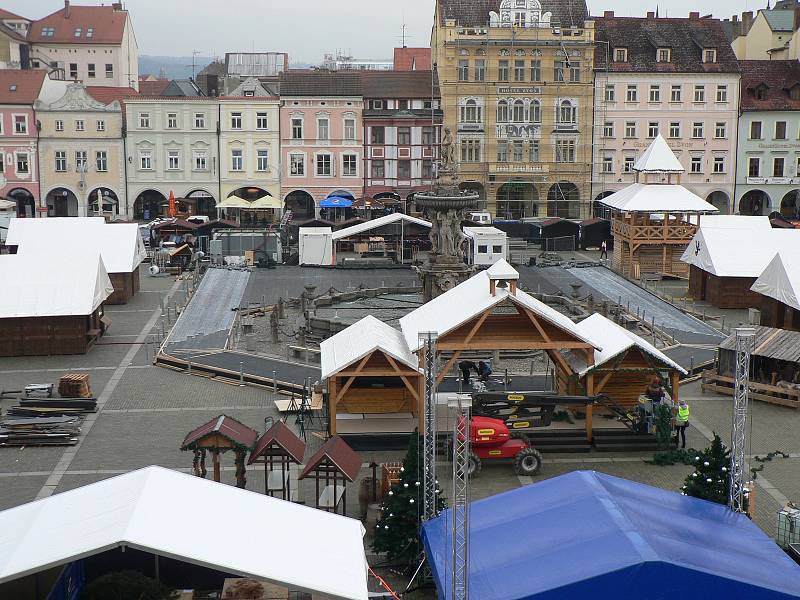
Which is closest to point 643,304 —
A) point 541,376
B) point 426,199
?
point 426,199

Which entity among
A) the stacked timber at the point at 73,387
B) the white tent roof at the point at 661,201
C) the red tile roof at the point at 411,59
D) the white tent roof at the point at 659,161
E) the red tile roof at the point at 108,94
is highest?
the red tile roof at the point at 411,59

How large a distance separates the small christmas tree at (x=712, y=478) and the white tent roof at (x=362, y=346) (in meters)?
7.35

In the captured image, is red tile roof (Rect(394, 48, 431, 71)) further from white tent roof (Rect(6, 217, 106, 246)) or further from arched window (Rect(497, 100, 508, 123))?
white tent roof (Rect(6, 217, 106, 246))

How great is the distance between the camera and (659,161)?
52.7 m

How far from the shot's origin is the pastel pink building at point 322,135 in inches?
2719

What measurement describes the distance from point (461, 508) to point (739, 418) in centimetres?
491

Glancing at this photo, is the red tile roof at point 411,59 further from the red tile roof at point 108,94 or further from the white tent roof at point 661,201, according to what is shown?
the white tent roof at point 661,201

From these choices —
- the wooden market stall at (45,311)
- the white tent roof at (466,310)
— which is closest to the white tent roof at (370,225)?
the wooden market stall at (45,311)

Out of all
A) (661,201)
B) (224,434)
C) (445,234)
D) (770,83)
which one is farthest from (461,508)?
(770,83)

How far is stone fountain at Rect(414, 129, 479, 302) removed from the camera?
39.8 metres

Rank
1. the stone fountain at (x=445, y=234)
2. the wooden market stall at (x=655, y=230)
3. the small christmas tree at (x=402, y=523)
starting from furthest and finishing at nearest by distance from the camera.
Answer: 1. the wooden market stall at (x=655, y=230)
2. the stone fountain at (x=445, y=234)
3. the small christmas tree at (x=402, y=523)

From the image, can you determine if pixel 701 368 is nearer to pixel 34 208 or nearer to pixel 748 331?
pixel 748 331

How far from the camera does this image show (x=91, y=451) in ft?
82.4

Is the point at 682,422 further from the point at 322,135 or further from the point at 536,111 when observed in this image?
the point at 322,135
